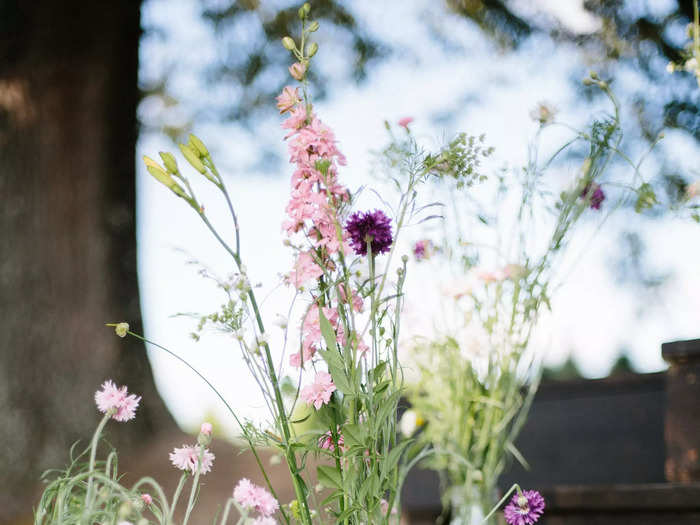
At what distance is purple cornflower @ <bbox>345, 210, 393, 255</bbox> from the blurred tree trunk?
235 cm

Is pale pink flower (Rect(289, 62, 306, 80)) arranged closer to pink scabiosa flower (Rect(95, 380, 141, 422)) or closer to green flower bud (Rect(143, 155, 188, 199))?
green flower bud (Rect(143, 155, 188, 199))

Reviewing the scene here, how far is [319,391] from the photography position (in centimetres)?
72

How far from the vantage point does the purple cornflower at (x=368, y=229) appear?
29.3 inches

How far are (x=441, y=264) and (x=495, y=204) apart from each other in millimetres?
165

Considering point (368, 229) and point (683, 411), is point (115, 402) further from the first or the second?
Result: point (683, 411)

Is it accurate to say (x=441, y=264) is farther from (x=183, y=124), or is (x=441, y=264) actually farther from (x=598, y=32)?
(x=183, y=124)

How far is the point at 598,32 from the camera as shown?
2836 mm

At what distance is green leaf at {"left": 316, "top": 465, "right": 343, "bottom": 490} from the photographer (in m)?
0.70

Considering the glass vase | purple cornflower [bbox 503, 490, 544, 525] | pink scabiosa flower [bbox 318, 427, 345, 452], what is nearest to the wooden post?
the glass vase

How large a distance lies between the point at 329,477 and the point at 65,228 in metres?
2.66

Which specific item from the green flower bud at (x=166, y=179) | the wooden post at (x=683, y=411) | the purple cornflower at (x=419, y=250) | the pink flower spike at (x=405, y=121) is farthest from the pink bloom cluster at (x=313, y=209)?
the wooden post at (x=683, y=411)

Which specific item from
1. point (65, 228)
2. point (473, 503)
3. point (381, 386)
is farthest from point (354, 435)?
point (65, 228)

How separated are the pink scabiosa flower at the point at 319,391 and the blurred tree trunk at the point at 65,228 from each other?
2.33 metres

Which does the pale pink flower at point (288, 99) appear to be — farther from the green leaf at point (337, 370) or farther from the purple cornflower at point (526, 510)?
the purple cornflower at point (526, 510)
